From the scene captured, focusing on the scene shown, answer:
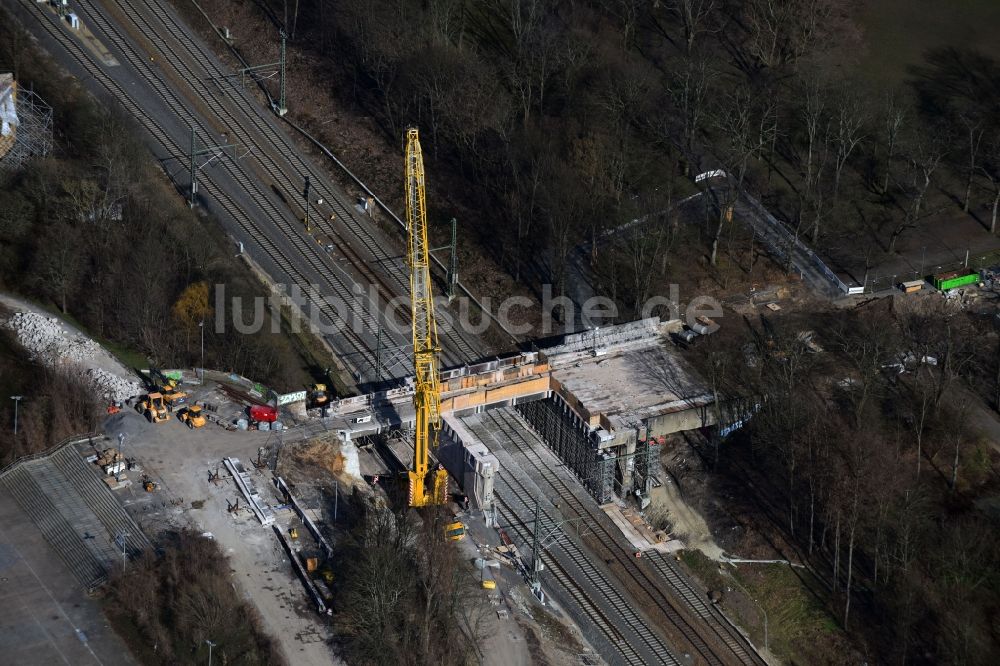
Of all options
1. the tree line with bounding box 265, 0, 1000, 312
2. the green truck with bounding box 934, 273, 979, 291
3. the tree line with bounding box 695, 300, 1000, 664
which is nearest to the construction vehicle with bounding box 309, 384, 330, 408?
the tree line with bounding box 265, 0, 1000, 312

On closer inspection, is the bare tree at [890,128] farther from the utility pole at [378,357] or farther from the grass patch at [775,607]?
the utility pole at [378,357]

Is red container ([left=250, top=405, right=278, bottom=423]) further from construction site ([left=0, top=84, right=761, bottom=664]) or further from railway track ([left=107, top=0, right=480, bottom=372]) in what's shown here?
railway track ([left=107, top=0, right=480, bottom=372])

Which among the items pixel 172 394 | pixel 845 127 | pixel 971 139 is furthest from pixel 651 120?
pixel 172 394

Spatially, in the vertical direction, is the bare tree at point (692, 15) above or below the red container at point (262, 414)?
above

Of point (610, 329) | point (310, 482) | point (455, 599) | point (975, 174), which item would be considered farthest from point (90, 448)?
point (975, 174)

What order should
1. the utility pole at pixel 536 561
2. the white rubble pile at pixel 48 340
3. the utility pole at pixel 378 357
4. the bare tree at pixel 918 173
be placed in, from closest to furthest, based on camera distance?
the utility pole at pixel 536 561, the white rubble pile at pixel 48 340, the utility pole at pixel 378 357, the bare tree at pixel 918 173

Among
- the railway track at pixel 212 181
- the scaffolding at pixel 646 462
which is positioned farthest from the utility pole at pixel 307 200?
the scaffolding at pixel 646 462

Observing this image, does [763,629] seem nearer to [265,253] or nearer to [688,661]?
[688,661]
